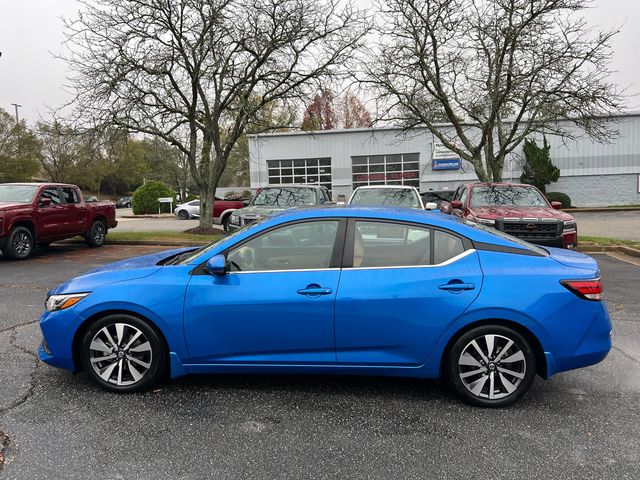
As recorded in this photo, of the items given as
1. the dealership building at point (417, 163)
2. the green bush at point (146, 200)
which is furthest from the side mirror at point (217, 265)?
the green bush at point (146, 200)

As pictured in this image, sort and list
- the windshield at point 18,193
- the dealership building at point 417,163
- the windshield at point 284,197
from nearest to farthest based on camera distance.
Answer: the windshield at point 18,193 < the windshield at point 284,197 < the dealership building at point 417,163

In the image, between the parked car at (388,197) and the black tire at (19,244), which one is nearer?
the black tire at (19,244)

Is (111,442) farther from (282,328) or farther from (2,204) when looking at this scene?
(2,204)

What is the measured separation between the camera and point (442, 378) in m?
3.59

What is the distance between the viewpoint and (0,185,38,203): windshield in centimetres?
1129

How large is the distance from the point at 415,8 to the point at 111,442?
598 inches

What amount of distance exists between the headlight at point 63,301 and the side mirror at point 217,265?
0.99 metres

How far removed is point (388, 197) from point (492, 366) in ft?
28.6

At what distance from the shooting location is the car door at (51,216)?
37.5ft

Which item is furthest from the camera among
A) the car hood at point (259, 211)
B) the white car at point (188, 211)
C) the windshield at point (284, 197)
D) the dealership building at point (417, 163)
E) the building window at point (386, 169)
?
the building window at point (386, 169)

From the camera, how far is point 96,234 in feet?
44.6

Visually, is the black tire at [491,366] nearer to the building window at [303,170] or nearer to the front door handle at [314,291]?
the front door handle at [314,291]

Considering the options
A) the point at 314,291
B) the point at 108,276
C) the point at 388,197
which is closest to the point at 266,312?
the point at 314,291

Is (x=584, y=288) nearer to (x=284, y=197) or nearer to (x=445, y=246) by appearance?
(x=445, y=246)
